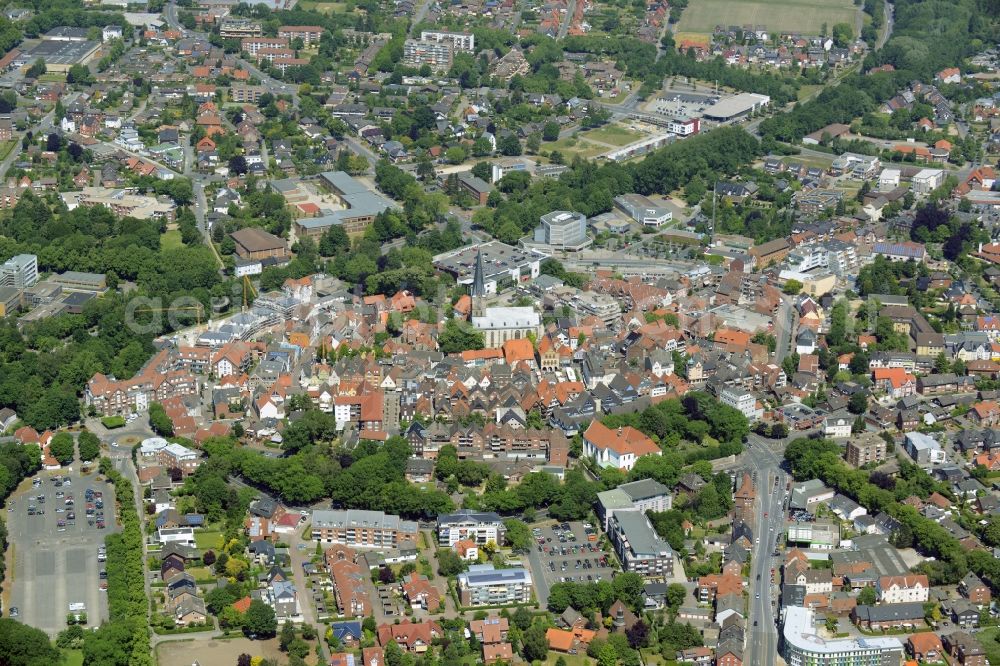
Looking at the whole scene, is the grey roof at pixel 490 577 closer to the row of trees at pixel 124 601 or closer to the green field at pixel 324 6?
the row of trees at pixel 124 601

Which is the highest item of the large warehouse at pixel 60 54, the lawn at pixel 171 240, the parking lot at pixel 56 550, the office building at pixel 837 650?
the office building at pixel 837 650

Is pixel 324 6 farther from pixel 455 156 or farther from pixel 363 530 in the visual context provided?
pixel 363 530

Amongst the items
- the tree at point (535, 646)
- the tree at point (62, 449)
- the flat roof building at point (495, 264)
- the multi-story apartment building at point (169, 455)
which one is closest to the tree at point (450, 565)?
the tree at point (535, 646)

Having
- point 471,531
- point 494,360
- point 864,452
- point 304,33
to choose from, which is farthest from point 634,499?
point 304,33

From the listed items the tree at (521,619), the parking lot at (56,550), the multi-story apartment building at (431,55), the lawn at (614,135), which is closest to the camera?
the tree at (521,619)

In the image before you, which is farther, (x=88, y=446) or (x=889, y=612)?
(x=88, y=446)
